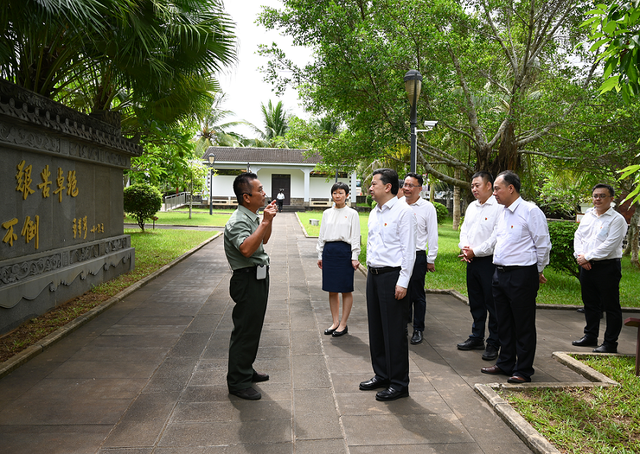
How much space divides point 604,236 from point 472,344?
1935 mm

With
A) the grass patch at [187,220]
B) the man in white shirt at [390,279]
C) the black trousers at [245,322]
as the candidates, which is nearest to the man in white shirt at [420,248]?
the man in white shirt at [390,279]

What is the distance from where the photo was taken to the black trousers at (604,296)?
191 inches

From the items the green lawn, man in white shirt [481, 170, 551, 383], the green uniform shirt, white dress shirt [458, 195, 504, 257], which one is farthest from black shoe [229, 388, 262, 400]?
the green lawn

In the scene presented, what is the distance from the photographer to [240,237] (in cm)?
345

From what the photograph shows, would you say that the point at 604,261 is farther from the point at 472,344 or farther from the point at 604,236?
the point at 472,344

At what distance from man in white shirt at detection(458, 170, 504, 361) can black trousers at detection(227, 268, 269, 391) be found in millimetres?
2323

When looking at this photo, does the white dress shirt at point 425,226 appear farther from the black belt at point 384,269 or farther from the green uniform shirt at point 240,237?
the green uniform shirt at point 240,237

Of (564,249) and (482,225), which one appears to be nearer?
(482,225)

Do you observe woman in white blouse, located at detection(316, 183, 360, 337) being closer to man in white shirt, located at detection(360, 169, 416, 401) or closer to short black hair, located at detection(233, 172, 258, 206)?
man in white shirt, located at detection(360, 169, 416, 401)

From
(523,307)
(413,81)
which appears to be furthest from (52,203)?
(523,307)

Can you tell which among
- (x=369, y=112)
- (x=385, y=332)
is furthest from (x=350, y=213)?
(x=369, y=112)

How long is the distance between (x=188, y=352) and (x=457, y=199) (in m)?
21.3

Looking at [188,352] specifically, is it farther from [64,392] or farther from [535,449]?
[535,449]

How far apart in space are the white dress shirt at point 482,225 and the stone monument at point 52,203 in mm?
5163
